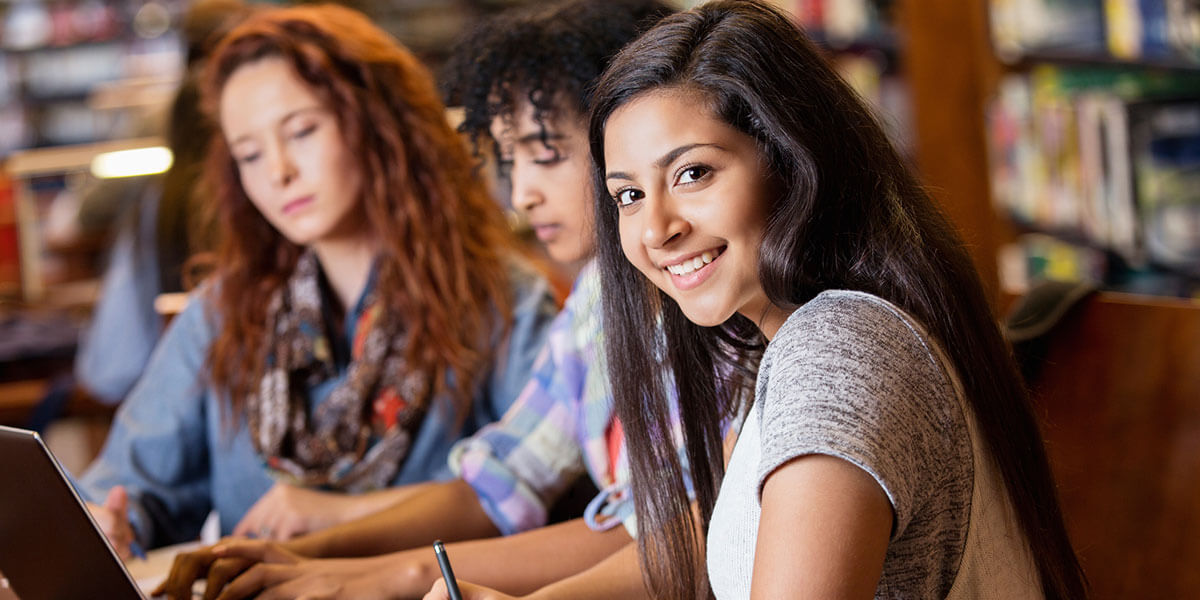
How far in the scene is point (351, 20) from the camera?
1.73 m

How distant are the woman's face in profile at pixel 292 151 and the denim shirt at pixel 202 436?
0.49 ft

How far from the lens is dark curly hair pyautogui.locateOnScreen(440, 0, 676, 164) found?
130 centimetres

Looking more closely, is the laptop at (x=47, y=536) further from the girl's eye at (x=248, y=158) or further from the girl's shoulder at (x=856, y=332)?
Answer: the girl's eye at (x=248, y=158)

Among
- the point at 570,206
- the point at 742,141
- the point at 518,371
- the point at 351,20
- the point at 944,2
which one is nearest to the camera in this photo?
the point at 742,141

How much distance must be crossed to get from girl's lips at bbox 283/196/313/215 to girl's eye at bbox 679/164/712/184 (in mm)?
845

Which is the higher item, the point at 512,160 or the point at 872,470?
the point at 512,160

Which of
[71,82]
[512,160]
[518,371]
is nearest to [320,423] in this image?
[518,371]

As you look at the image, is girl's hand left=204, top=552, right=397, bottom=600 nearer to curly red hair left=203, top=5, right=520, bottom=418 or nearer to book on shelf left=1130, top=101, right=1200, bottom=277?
curly red hair left=203, top=5, right=520, bottom=418

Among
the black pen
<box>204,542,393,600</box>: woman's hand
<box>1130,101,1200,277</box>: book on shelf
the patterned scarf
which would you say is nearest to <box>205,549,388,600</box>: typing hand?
<box>204,542,393,600</box>: woman's hand

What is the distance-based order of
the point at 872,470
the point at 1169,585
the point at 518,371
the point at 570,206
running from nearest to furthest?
the point at 872,470 < the point at 1169,585 < the point at 570,206 < the point at 518,371

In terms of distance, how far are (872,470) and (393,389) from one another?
3.23 ft

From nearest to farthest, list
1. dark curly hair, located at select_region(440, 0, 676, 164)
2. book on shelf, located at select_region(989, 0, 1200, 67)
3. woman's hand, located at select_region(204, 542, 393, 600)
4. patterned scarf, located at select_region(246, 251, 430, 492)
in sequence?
woman's hand, located at select_region(204, 542, 393, 600) → dark curly hair, located at select_region(440, 0, 676, 164) → patterned scarf, located at select_region(246, 251, 430, 492) → book on shelf, located at select_region(989, 0, 1200, 67)

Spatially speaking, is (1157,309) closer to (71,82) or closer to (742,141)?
(742,141)

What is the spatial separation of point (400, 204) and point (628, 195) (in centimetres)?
79
